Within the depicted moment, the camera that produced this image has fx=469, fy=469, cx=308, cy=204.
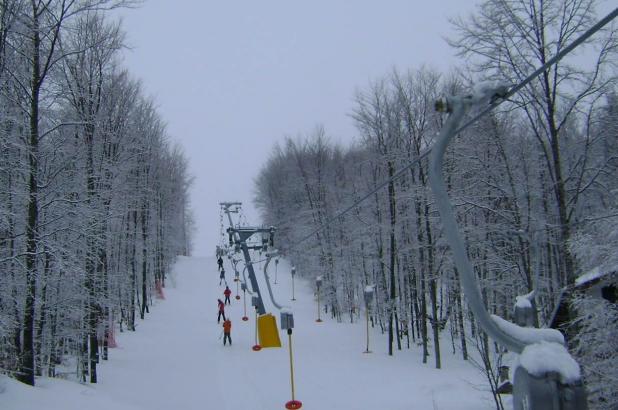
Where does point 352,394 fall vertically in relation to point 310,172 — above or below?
below

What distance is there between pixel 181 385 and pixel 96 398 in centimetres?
464

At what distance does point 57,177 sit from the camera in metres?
11.7

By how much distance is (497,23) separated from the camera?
439 inches

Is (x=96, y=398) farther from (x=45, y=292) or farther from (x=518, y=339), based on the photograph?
(x=518, y=339)

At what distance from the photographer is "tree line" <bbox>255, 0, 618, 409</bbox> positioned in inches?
419

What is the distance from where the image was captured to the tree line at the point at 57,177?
916cm

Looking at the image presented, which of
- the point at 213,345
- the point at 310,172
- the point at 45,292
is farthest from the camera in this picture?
the point at 310,172

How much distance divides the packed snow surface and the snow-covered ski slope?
26.7ft

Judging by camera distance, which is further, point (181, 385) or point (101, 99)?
point (101, 99)

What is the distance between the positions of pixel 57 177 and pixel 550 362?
39.9 feet

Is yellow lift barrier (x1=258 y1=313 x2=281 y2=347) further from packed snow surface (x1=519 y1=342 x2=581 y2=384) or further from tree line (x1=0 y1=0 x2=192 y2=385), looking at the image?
packed snow surface (x1=519 y1=342 x2=581 y2=384)

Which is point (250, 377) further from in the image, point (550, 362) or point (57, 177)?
point (550, 362)

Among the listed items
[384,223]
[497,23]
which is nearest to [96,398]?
[497,23]

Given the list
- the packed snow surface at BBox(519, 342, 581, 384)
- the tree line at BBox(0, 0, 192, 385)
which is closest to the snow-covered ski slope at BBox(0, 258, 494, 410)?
the tree line at BBox(0, 0, 192, 385)
